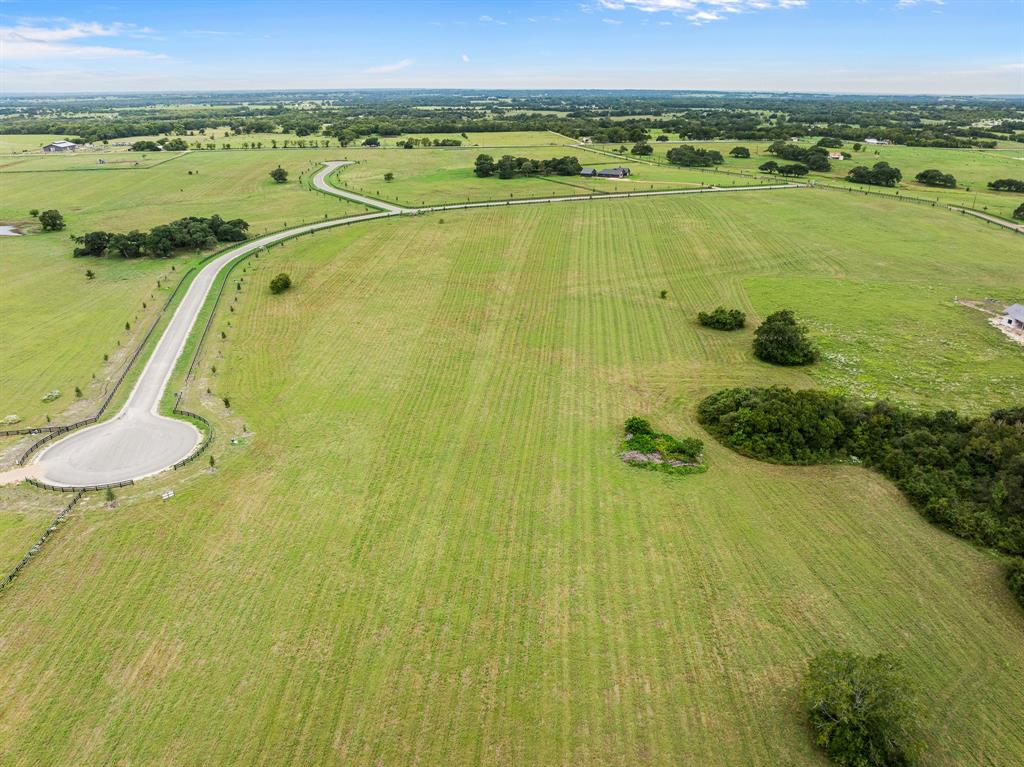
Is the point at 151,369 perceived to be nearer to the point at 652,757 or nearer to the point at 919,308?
the point at 652,757

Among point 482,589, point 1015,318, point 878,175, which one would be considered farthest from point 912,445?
point 878,175

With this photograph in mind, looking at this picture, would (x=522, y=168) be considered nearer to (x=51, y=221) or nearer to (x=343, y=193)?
(x=343, y=193)

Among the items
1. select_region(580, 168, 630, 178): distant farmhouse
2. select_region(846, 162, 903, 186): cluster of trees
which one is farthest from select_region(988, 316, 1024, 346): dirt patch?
select_region(580, 168, 630, 178): distant farmhouse

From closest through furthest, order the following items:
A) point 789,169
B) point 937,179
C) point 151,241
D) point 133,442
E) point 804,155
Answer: point 133,442
point 151,241
point 937,179
point 789,169
point 804,155

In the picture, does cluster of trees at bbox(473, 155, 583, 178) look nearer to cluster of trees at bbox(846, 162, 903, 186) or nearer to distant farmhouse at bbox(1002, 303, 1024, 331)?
cluster of trees at bbox(846, 162, 903, 186)

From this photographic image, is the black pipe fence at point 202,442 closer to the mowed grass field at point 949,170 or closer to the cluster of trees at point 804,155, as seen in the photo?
the mowed grass field at point 949,170
